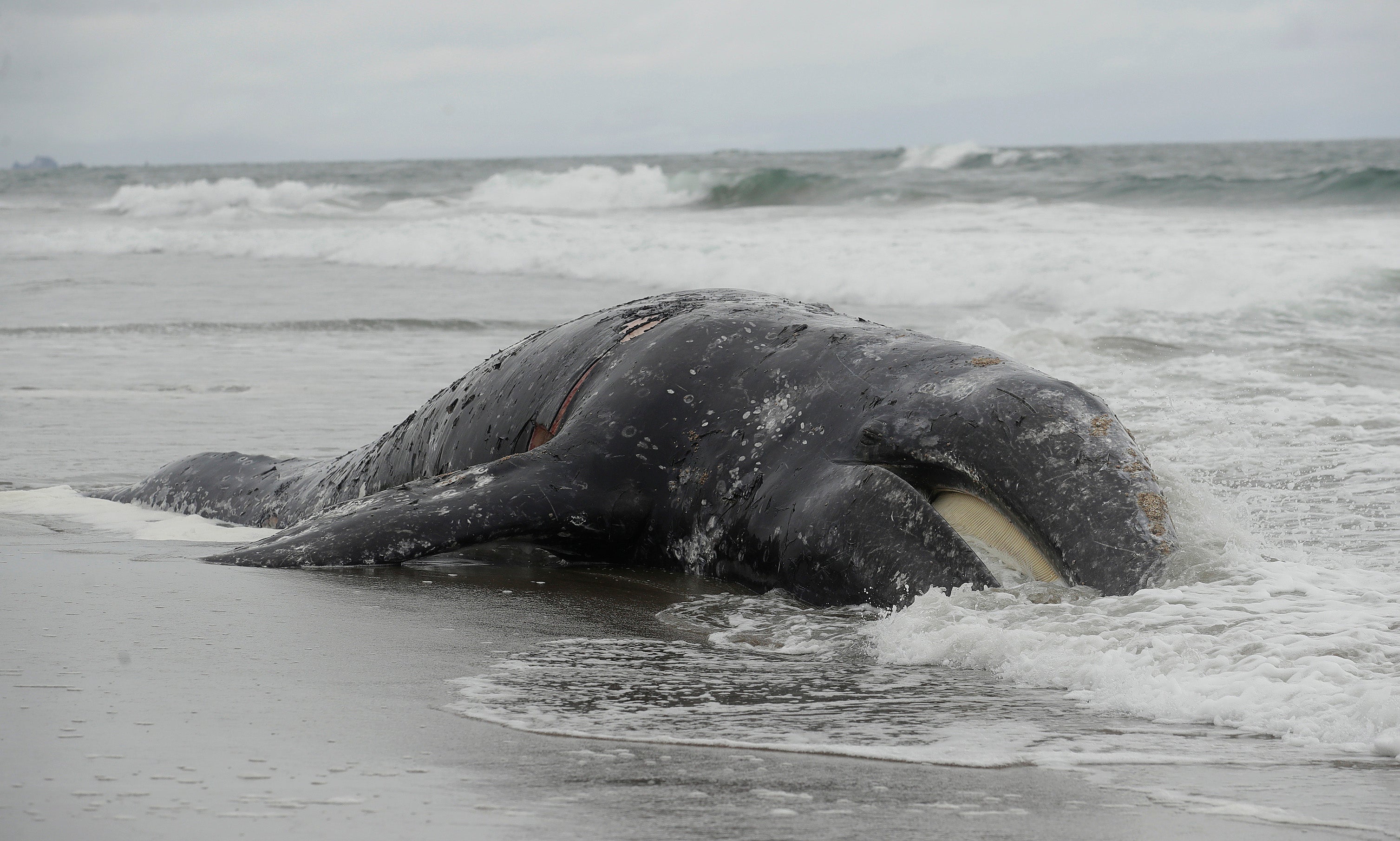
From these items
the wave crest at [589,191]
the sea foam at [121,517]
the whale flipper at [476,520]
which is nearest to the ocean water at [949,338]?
the sea foam at [121,517]

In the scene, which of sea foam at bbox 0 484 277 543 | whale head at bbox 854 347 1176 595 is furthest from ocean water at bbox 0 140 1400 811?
whale head at bbox 854 347 1176 595

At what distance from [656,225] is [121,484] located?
90.7ft

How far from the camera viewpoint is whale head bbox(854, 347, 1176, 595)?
189 inches

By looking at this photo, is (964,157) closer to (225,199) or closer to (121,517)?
(225,199)

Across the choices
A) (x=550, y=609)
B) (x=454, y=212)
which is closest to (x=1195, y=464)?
(x=550, y=609)

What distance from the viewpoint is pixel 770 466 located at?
18.4 feet

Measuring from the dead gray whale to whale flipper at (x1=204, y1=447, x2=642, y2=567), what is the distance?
0.01 metres

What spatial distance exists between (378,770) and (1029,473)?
2.66 m

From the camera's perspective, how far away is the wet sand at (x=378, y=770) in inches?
116

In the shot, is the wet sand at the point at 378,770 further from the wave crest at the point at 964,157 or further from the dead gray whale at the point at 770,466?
the wave crest at the point at 964,157

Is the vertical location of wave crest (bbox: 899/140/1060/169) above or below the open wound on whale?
above

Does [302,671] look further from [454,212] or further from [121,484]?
[454,212]

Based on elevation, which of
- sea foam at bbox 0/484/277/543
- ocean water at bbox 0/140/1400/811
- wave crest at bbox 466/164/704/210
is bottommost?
sea foam at bbox 0/484/277/543

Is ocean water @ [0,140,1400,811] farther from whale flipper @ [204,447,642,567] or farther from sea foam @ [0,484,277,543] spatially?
whale flipper @ [204,447,642,567]
